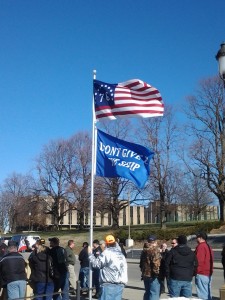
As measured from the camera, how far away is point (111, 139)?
10477mm

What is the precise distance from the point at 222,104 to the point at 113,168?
37.4 meters

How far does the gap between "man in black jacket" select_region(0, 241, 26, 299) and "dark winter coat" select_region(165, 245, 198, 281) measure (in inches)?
113

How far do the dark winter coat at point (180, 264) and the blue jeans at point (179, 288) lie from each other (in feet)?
0.26

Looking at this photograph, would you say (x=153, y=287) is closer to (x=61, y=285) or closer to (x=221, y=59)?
(x=61, y=285)

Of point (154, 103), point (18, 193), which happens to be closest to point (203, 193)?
point (18, 193)

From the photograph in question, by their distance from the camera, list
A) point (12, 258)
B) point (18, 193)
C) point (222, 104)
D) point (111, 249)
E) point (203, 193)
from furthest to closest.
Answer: point (18, 193) < point (203, 193) < point (222, 104) < point (12, 258) < point (111, 249)

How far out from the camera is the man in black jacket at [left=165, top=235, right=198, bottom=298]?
856cm

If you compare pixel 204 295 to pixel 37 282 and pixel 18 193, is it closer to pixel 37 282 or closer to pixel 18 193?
pixel 37 282

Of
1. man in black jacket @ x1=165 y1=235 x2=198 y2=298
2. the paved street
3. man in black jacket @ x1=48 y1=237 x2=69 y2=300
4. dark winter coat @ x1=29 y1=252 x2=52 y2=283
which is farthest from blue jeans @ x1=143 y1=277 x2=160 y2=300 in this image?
the paved street

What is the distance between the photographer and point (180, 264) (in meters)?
8.59

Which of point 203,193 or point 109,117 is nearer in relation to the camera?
point 109,117

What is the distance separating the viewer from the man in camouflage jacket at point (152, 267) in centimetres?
870

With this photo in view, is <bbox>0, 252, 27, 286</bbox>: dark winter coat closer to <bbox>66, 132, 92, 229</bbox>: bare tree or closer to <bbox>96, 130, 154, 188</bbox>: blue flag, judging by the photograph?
<bbox>96, 130, 154, 188</bbox>: blue flag

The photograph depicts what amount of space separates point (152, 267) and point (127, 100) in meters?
4.15
